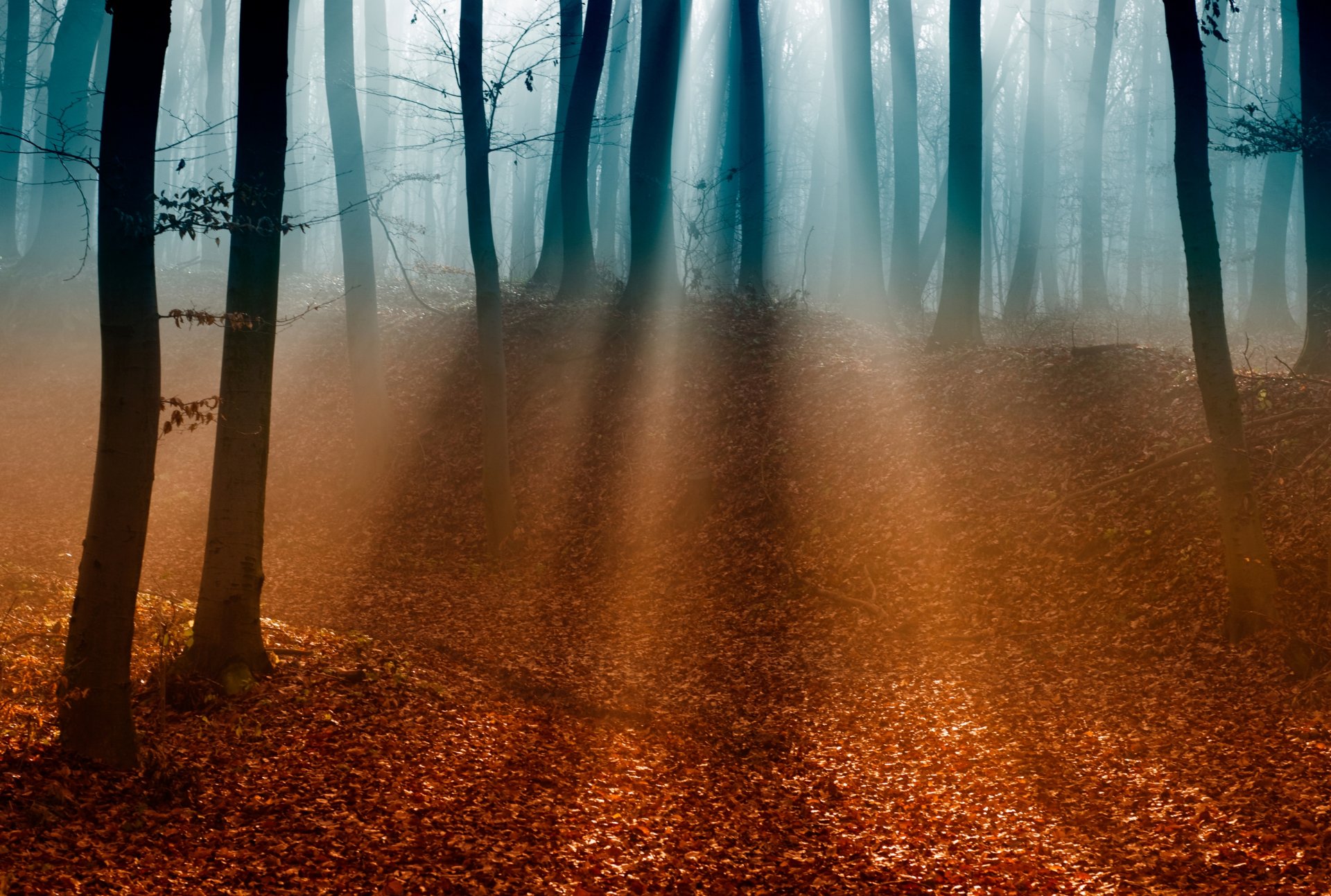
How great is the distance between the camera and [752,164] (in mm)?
18594

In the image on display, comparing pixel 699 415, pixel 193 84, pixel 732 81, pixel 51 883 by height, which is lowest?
pixel 51 883

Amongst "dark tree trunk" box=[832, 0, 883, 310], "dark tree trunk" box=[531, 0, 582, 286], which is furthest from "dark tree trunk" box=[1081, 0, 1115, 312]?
"dark tree trunk" box=[531, 0, 582, 286]

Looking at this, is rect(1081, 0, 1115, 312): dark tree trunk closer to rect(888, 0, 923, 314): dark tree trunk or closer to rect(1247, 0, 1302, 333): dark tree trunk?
rect(1247, 0, 1302, 333): dark tree trunk

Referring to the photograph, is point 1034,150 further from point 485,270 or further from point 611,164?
point 485,270

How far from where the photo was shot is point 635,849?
5188mm

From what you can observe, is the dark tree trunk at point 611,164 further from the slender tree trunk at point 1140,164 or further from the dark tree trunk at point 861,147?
the slender tree trunk at point 1140,164

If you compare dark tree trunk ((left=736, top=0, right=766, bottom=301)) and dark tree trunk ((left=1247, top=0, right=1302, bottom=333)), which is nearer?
dark tree trunk ((left=736, top=0, right=766, bottom=301))

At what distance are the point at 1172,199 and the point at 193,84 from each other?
4503 centimetres

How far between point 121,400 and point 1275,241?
22104 millimetres

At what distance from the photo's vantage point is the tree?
14.8 m

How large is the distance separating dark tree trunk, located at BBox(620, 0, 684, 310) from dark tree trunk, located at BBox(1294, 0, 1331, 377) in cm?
958

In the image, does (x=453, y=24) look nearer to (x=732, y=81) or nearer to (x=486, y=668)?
(x=486, y=668)

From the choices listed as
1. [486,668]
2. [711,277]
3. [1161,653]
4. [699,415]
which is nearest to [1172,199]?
[711,277]

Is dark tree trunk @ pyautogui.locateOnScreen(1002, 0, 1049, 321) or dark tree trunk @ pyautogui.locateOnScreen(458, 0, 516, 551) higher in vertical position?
dark tree trunk @ pyautogui.locateOnScreen(1002, 0, 1049, 321)
